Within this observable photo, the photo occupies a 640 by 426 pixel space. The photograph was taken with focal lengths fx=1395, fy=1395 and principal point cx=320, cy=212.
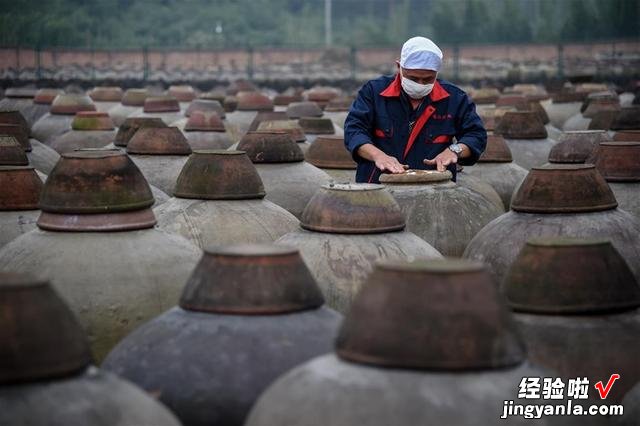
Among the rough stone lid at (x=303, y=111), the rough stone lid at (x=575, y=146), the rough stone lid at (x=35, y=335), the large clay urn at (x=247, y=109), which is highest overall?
the rough stone lid at (x=35, y=335)

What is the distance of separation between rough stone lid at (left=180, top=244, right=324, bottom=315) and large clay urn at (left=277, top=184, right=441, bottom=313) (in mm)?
1297

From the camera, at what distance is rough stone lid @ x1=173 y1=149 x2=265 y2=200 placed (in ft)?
25.2

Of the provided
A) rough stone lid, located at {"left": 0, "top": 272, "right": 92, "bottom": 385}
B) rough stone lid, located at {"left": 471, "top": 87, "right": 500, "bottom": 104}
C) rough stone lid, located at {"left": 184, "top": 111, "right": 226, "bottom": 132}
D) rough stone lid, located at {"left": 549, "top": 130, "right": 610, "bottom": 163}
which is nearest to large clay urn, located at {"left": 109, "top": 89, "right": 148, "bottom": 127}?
rough stone lid, located at {"left": 471, "top": 87, "right": 500, "bottom": 104}

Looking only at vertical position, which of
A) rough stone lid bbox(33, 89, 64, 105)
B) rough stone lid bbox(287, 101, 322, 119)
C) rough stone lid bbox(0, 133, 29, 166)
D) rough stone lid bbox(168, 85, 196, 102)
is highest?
rough stone lid bbox(0, 133, 29, 166)

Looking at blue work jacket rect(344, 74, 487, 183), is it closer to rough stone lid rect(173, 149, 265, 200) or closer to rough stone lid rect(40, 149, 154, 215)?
rough stone lid rect(173, 149, 265, 200)

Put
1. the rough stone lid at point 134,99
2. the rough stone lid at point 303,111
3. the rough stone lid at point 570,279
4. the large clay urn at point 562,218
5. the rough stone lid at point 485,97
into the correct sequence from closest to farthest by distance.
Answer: the rough stone lid at point 570,279 → the large clay urn at point 562,218 → the rough stone lid at point 303,111 → the rough stone lid at point 485,97 → the rough stone lid at point 134,99

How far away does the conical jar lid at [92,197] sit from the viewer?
623 cm

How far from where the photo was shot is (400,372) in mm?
3930

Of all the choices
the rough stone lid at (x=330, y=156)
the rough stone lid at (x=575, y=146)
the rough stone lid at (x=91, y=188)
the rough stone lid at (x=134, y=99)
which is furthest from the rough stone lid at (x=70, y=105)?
the rough stone lid at (x=91, y=188)

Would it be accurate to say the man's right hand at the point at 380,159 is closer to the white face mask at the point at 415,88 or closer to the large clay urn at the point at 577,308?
the white face mask at the point at 415,88

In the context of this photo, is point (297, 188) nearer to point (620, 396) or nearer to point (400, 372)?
point (620, 396)

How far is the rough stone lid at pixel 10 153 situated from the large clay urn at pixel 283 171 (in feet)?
4.87

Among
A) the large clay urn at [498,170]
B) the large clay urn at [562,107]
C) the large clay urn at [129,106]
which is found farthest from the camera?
the large clay urn at [562,107]

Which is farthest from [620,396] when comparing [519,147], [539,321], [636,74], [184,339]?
[636,74]
